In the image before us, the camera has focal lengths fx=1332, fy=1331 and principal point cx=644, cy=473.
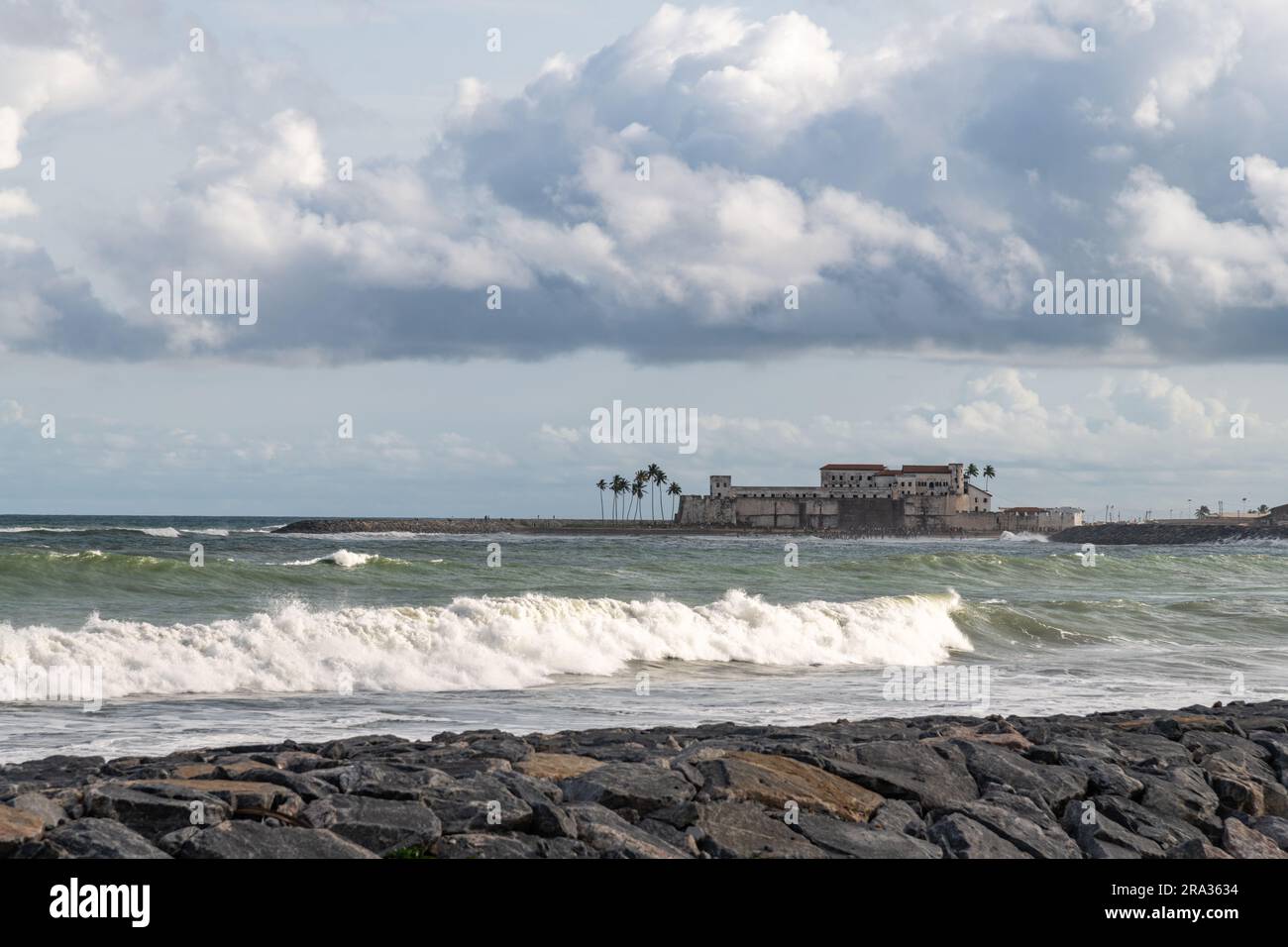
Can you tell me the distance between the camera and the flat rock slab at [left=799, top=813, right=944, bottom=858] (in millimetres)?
7438

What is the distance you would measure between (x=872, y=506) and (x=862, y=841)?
142253 millimetres

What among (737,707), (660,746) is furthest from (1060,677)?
(660,746)

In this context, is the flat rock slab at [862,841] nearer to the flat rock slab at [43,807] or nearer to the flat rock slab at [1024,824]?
the flat rock slab at [1024,824]

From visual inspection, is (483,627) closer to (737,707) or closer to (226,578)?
(737,707)

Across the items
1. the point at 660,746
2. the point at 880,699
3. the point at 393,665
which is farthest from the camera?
the point at 393,665

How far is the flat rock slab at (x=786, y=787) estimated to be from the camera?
811cm

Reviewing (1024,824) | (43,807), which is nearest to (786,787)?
(1024,824)

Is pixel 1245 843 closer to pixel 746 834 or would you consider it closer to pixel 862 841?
pixel 862 841

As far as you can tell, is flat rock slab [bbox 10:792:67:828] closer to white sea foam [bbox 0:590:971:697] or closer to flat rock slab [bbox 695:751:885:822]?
flat rock slab [bbox 695:751:885:822]

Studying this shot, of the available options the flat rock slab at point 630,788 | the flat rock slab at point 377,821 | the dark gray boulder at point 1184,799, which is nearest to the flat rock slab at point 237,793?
the flat rock slab at point 377,821

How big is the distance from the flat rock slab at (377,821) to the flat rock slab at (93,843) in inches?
34.8

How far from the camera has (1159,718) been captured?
12.6 m

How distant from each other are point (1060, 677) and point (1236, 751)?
9458 mm
